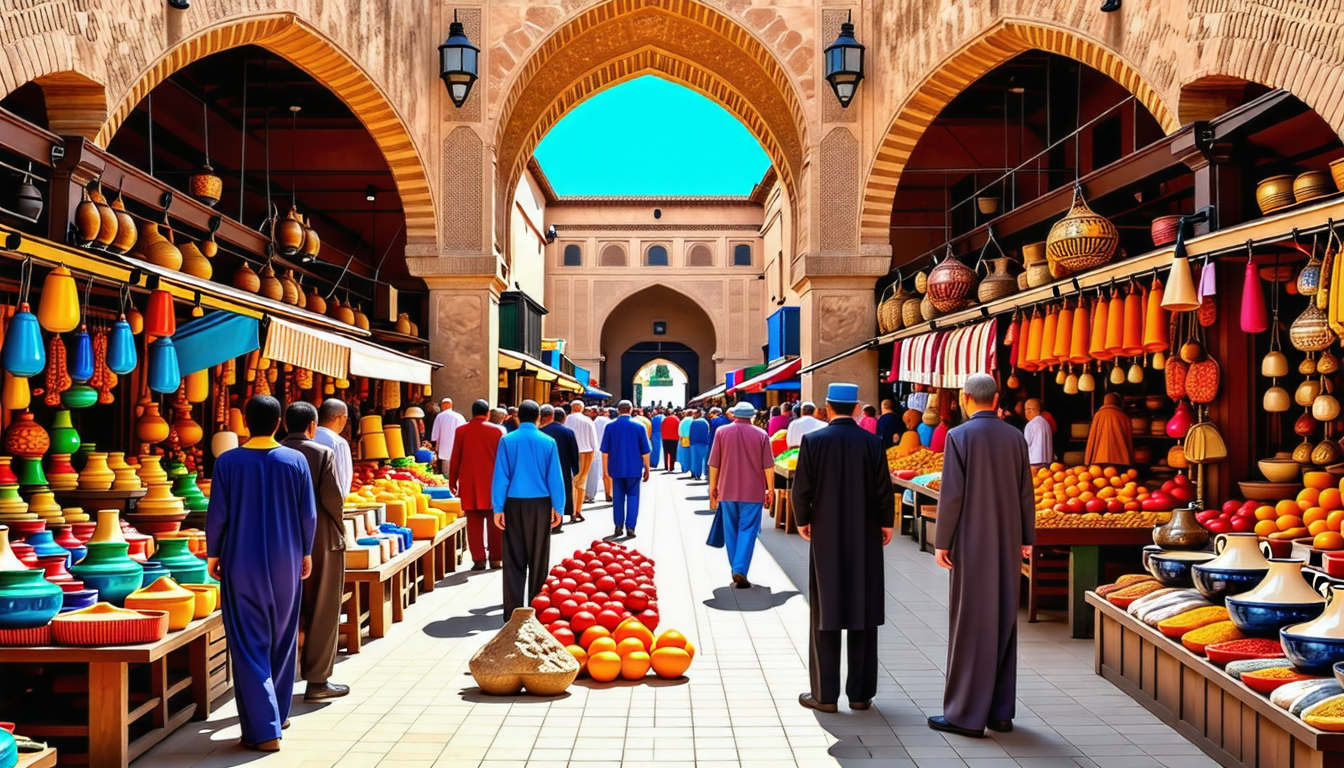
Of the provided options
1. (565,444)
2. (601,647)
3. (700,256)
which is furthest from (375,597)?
(700,256)

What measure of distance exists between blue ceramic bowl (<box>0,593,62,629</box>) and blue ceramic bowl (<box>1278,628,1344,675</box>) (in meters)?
4.36

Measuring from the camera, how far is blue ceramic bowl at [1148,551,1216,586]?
4.99m

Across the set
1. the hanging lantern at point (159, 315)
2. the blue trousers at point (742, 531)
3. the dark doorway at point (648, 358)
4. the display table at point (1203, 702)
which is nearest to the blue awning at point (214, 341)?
the hanging lantern at point (159, 315)

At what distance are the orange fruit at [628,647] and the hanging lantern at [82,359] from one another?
133 inches

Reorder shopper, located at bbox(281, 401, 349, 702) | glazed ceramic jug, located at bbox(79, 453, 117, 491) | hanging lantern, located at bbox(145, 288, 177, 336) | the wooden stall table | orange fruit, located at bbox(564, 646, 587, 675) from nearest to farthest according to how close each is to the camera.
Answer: shopper, located at bbox(281, 401, 349, 702) < orange fruit, located at bbox(564, 646, 587, 675) < the wooden stall table < glazed ceramic jug, located at bbox(79, 453, 117, 491) < hanging lantern, located at bbox(145, 288, 177, 336)

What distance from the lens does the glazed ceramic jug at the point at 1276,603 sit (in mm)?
3967

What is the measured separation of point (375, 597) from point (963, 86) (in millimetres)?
9205

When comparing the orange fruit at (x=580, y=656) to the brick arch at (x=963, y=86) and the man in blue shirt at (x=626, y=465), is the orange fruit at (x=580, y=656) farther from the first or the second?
the brick arch at (x=963, y=86)

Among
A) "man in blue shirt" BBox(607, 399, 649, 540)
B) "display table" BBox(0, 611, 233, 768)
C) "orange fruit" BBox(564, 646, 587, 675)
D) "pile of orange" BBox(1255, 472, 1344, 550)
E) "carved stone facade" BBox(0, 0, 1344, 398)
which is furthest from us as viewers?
"man in blue shirt" BBox(607, 399, 649, 540)

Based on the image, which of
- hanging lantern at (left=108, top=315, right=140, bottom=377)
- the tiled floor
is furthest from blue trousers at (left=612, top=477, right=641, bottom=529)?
hanging lantern at (left=108, top=315, right=140, bottom=377)

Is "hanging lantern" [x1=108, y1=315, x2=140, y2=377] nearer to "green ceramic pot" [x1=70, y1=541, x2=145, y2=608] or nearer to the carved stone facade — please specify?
"green ceramic pot" [x1=70, y1=541, x2=145, y2=608]

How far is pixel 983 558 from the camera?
14.2ft

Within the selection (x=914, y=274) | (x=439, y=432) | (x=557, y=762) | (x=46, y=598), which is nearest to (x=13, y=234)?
(x=46, y=598)

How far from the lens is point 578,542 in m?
10.3
